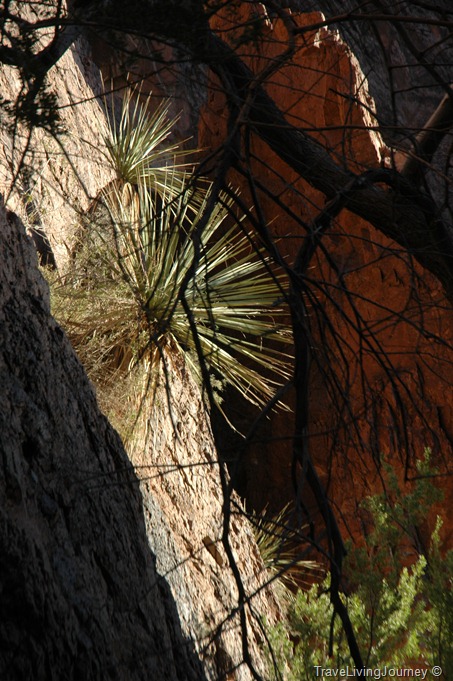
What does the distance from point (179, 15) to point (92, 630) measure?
55.3 inches

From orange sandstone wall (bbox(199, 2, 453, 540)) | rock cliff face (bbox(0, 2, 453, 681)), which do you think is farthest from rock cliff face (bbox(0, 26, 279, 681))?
orange sandstone wall (bbox(199, 2, 453, 540))

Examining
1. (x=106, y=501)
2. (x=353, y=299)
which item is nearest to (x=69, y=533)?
(x=106, y=501)

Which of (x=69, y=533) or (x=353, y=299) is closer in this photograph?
(x=69, y=533)

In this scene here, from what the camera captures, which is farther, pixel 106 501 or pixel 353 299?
pixel 353 299

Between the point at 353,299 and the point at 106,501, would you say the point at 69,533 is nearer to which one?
the point at 106,501

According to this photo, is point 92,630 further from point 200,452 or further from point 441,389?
point 441,389

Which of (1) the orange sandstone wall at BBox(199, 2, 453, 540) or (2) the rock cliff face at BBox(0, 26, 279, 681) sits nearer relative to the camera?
(2) the rock cliff face at BBox(0, 26, 279, 681)

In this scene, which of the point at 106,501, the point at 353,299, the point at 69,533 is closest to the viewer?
the point at 69,533

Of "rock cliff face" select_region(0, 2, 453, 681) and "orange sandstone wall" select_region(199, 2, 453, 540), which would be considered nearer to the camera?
"rock cliff face" select_region(0, 2, 453, 681)

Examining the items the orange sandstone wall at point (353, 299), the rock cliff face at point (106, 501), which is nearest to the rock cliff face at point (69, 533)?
the rock cliff face at point (106, 501)

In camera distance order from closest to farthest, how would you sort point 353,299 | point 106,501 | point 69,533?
point 69,533 → point 106,501 → point 353,299

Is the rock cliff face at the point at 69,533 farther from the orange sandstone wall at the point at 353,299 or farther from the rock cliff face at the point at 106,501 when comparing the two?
the orange sandstone wall at the point at 353,299

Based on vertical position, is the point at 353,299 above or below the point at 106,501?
above

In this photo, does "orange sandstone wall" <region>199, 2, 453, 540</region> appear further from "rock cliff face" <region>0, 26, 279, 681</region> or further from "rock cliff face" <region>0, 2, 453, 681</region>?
"rock cliff face" <region>0, 26, 279, 681</region>
